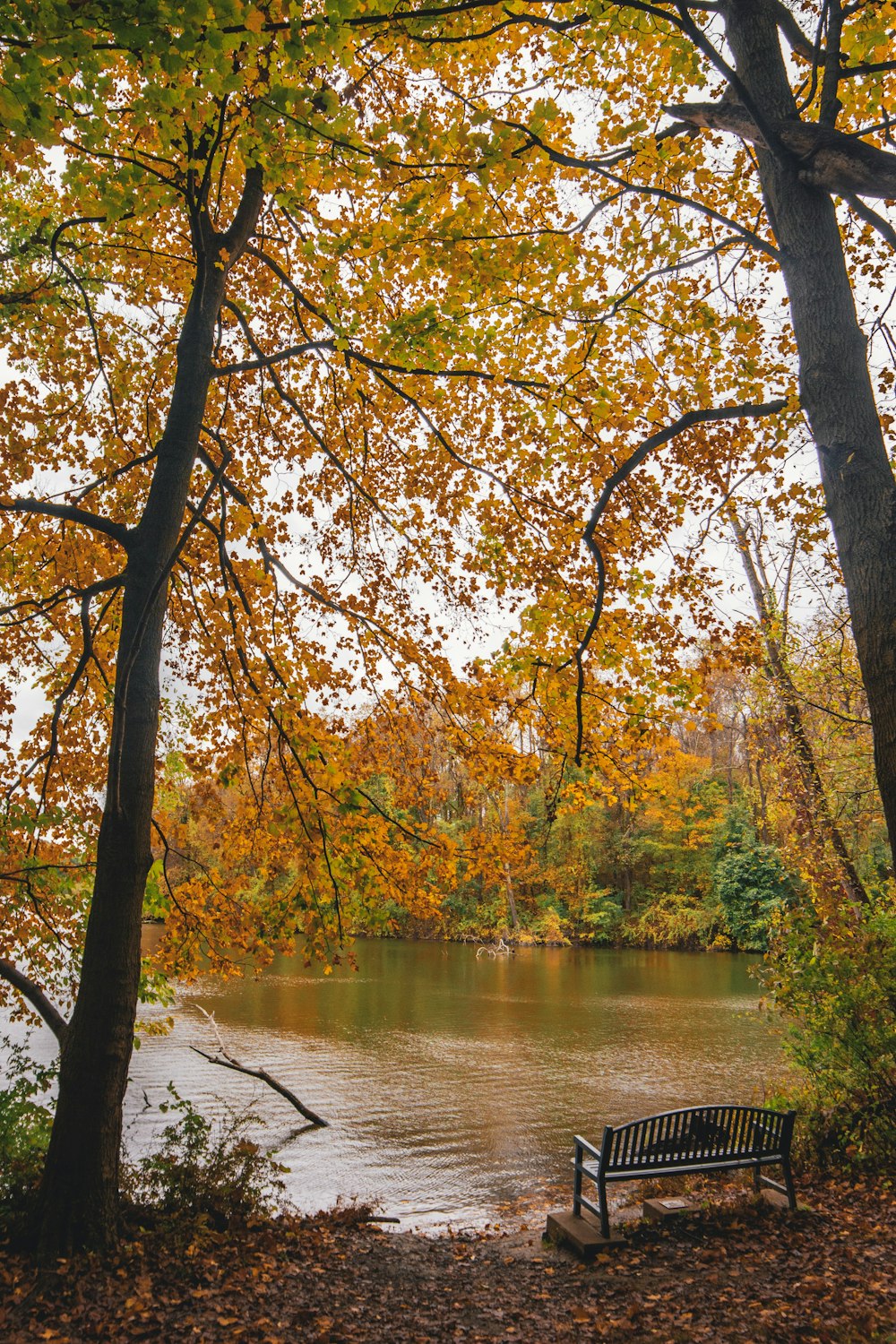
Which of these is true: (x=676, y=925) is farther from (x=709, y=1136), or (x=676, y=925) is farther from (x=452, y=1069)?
(x=709, y=1136)

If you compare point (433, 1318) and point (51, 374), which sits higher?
point (51, 374)

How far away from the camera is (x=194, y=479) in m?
8.20

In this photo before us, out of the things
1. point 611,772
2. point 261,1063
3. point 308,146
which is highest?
point 308,146

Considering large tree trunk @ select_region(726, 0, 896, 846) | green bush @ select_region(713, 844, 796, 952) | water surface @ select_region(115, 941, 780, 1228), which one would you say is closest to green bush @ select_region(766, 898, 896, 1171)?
water surface @ select_region(115, 941, 780, 1228)

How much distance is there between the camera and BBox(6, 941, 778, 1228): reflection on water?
858cm

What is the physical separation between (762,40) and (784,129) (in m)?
0.79

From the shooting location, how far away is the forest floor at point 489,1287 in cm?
385

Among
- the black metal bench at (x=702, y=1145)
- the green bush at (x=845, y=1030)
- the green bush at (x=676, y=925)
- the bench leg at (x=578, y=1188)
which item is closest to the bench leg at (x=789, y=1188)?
the black metal bench at (x=702, y=1145)

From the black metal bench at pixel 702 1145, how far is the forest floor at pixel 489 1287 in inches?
11.3

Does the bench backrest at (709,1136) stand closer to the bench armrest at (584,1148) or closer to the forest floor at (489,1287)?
the bench armrest at (584,1148)

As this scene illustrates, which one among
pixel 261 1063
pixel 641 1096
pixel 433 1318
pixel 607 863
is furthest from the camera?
pixel 607 863

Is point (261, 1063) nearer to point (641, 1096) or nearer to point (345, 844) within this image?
point (641, 1096)

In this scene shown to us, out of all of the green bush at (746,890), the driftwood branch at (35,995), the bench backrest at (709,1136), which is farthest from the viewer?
the green bush at (746,890)

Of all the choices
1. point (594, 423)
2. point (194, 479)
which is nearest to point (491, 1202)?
point (594, 423)
